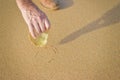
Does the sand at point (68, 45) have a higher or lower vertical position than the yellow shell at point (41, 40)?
lower

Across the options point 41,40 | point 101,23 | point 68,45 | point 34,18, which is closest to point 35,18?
point 34,18

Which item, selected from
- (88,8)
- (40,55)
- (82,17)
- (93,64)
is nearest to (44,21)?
(40,55)

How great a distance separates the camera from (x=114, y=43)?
1308 millimetres

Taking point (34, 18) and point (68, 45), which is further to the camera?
point (68, 45)

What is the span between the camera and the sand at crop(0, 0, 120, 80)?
116 centimetres

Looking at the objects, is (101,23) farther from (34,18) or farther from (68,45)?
(34,18)

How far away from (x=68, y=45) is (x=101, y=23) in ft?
1.02

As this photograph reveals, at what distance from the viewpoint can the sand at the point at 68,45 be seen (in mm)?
1158

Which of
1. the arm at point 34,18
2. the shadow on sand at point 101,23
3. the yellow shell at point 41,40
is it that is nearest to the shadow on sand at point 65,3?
the shadow on sand at point 101,23

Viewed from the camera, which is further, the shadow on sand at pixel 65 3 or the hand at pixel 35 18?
the shadow on sand at pixel 65 3

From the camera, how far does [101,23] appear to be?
1.45 metres

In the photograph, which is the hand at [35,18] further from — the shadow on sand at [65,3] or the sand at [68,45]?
the shadow on sand at [65,3]

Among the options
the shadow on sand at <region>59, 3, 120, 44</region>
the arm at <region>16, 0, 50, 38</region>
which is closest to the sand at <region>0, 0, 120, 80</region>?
the shadow on sand at <region>59, 3, 120, 44</region>

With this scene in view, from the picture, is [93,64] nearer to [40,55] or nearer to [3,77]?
[40,55]
